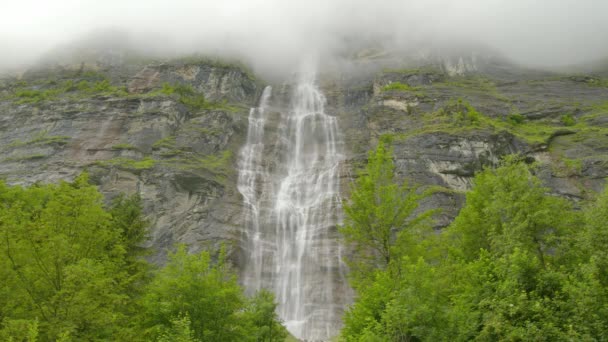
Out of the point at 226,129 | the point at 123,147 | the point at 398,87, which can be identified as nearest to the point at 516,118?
the point at 398,87

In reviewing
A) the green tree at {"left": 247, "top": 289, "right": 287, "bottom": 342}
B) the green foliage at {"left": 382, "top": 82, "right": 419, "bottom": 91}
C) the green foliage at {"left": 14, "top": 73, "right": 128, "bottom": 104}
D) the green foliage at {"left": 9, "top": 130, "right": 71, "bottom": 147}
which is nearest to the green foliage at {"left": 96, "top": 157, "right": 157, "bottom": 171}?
the green foliage at {"left": 9, "top": 130, "right": 71, "bottom": 147}

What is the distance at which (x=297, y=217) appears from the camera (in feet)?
181

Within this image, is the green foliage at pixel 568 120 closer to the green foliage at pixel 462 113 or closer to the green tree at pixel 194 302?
the green foliage at pixel 462 113

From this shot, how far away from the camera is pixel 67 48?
96.8 m

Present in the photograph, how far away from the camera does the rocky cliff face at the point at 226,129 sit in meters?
54.5

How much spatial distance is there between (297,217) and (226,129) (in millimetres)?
21180

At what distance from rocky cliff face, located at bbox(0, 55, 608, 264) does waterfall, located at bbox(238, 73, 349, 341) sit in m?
2.11

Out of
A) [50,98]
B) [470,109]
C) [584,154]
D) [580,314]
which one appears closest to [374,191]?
[580,314]

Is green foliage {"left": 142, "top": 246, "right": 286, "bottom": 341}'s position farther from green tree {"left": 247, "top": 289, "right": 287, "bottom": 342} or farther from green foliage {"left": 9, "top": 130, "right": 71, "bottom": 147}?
green foliage {"left": 9, "top": 130, "right": 71, "bottom": 147}

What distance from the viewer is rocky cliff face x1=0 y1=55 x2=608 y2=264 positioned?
179 ft

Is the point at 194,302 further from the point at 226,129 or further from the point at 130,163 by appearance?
the point at 226,129

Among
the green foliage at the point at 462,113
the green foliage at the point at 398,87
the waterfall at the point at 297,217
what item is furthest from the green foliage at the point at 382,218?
the green foliage at the point at 398,87

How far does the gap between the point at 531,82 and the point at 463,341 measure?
72.8 m

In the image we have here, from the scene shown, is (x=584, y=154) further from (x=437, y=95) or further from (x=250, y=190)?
(x=250, y=190)
